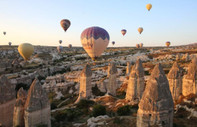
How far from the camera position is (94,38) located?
1156 inches

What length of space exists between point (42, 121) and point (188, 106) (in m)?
14.9

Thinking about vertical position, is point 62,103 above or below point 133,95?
below

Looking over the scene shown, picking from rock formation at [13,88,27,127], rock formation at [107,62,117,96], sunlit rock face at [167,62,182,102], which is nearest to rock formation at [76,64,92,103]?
rock formation at [107,62,117,96]

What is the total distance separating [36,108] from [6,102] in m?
5.21

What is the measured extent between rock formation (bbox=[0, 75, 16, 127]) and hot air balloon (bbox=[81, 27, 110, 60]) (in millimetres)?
15473

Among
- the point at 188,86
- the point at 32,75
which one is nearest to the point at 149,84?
the point at 188,86

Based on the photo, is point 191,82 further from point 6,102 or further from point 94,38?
point 6,102

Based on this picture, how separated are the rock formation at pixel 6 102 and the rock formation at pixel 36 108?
4.26m

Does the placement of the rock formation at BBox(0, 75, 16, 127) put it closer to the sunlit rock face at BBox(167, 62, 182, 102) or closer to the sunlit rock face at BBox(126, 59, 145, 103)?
the sunlit rock face at BBox(126, 59, 145, 103)

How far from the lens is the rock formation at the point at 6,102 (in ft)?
58.6

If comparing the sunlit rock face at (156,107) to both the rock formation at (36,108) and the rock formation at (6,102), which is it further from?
the rock formation at (6,102)

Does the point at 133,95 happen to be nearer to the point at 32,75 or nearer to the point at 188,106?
the point at 188,106

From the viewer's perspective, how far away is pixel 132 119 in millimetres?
15766

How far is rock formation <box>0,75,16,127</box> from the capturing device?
703 inches
